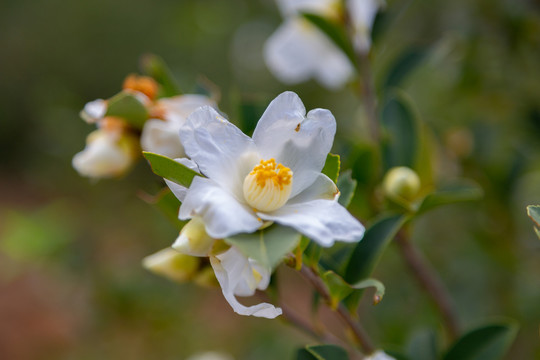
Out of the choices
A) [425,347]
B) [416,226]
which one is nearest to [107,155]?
[425,347]

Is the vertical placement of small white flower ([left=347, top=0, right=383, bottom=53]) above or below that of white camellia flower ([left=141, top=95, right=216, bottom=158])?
above

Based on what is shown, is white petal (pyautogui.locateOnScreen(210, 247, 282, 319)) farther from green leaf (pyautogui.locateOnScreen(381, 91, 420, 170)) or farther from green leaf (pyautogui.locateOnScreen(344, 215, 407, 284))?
green leaf (pyautogui.locateOnScreen(381, 91, 420, 170))

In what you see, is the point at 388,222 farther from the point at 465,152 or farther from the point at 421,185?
the point at 465,152

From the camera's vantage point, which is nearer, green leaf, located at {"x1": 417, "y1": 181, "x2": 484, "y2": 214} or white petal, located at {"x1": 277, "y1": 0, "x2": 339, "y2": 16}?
green leaf, located at {"x1": 417, "y1": 181, "x2": 484, "y2": 214}

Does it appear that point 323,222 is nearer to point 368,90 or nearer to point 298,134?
point 298,134

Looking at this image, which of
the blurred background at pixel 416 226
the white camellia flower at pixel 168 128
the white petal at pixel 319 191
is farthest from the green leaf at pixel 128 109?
the white petal at pixel 319 191

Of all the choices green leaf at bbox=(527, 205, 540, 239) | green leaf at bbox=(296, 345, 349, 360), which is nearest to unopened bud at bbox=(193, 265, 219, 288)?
green leaf at bbox=(296, 345, 349, 360)

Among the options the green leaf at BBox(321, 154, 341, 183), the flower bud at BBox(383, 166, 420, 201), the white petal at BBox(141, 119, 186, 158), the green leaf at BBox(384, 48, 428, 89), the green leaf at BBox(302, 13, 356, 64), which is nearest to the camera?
the green leaf at BBox(321, 154, 341, 183)

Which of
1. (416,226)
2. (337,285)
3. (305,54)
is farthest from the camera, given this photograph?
(416,226)
